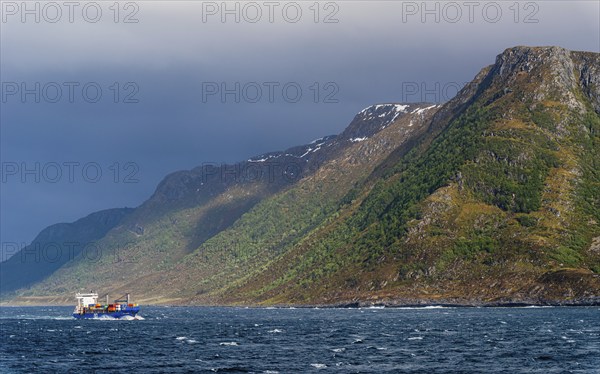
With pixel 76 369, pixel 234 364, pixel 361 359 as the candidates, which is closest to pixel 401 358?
pixel 361 359

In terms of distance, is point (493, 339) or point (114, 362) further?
point (493, 339)

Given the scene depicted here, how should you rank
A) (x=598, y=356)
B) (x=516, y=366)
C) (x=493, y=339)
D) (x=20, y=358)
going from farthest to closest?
(x=493, y=339) → (x=20, y=358) → (x=598, y=356) → (x=516, y=366)

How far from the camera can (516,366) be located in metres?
138

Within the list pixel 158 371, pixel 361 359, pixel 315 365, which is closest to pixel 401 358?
pixel 361 359

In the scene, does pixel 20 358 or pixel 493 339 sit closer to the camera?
pixel 20 358

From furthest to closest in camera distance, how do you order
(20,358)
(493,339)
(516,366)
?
(493,339) → (20,358) → (516,366)

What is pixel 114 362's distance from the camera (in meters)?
158

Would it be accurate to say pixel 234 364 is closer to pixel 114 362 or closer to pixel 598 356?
pixel 114 362

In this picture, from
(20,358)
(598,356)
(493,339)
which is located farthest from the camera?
(493,339)

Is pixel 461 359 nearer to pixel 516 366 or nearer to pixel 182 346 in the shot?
pixel 516 366

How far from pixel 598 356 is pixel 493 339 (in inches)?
1647

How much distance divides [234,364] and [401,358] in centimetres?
2696

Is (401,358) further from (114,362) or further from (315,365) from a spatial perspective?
(114,362)

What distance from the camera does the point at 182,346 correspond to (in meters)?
191
